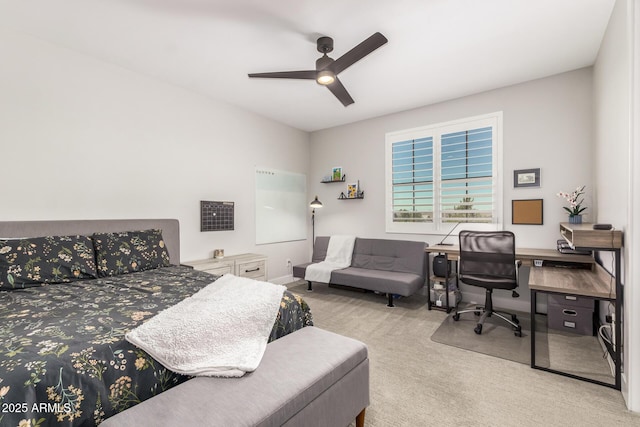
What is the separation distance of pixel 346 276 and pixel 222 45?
306 centimetres

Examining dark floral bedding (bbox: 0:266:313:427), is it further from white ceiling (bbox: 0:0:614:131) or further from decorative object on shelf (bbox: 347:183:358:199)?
decorative object on shelf (bbox: 347:183:358:199)

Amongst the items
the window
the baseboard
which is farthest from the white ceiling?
the baseboard

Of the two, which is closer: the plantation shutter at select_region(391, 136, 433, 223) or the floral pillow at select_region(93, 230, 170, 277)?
the floral pillow at select_region(93, 230, 170, 277)

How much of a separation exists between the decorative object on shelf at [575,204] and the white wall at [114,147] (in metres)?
3.97

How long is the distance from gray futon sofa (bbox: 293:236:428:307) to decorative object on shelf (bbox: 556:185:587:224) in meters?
1.60

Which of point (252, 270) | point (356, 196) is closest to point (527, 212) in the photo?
point (356, 196)

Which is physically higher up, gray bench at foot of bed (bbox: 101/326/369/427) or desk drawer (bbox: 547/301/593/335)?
gray bench at foot of bed (bbox: 101/326/369/427)

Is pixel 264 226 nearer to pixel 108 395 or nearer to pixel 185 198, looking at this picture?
pixel 185 198

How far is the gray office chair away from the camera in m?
2.96

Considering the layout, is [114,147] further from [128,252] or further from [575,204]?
[575,204]

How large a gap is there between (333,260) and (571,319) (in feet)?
9.65

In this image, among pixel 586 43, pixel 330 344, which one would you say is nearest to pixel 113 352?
pixel 330 344

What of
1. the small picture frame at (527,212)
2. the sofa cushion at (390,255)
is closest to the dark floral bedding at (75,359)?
the sofa cushion at (390,255)

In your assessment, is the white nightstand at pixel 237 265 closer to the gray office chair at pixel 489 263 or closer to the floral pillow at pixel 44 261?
the floral pillow at pixel 44 261
